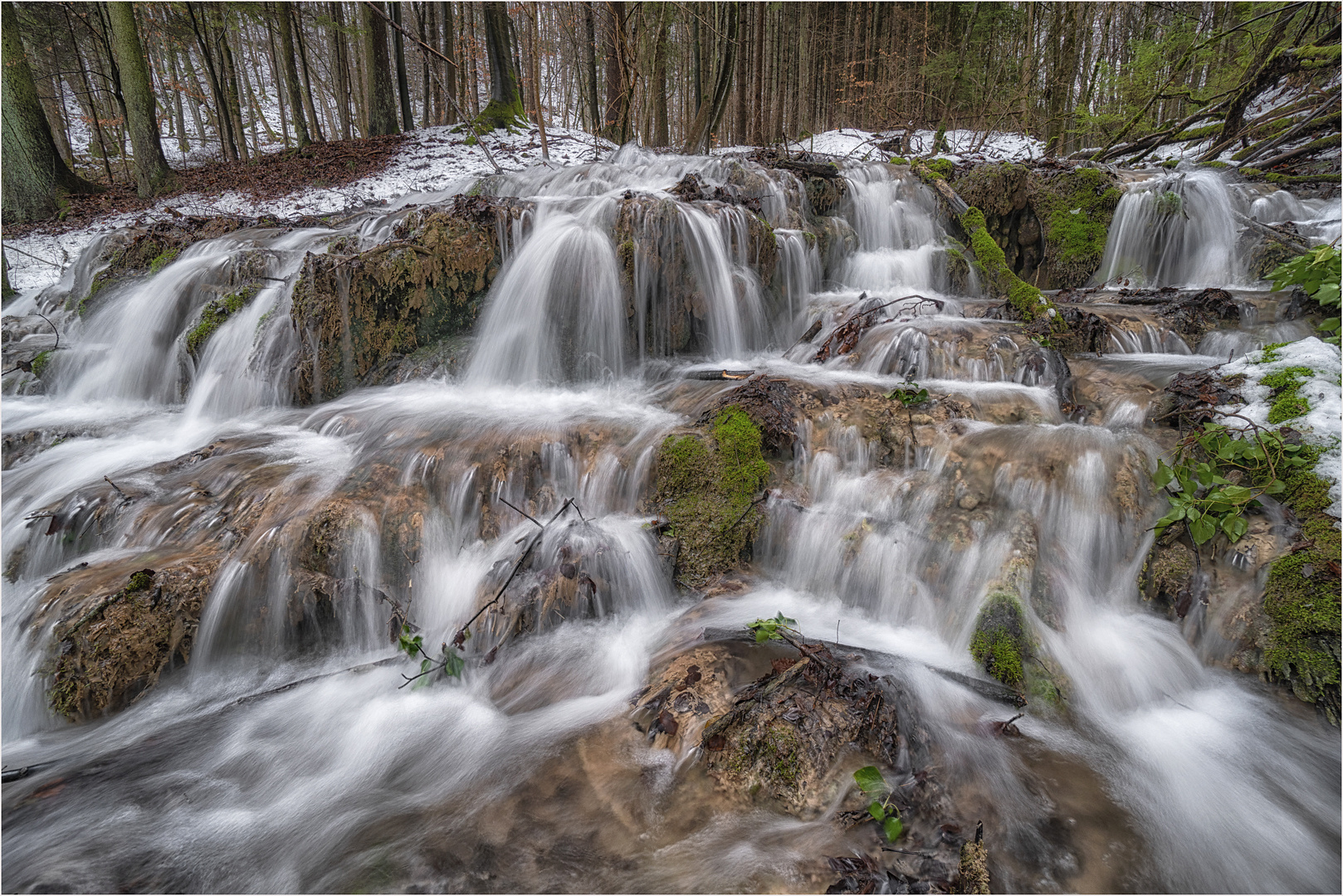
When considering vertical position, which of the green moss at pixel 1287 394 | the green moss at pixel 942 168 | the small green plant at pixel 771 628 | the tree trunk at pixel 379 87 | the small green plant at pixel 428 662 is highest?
the tree trunk at pixel 379 87

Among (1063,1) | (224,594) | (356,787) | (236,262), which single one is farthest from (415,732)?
(1063,1)

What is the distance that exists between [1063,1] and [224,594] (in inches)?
870

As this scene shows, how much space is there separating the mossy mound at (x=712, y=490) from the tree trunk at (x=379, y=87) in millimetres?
15670

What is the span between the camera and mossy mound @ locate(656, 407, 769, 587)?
4.31m

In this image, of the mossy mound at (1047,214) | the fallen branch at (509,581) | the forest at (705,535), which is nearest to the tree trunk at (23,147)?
the forest at (705,535)

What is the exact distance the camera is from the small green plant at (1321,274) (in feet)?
14.8

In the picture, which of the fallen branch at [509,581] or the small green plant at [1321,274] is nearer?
the fallen branch at [509,581]

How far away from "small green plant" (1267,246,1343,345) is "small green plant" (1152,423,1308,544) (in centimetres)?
155

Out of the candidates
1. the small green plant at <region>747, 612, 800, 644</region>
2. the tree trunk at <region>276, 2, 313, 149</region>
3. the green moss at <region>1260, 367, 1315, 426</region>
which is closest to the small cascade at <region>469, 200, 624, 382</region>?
the small green plant at <region>747, 612, 800, 644</region>

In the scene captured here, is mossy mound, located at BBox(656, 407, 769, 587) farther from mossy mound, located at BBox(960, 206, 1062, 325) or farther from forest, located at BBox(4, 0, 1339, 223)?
forest, located at BBox(4, 0, 1339, 223)

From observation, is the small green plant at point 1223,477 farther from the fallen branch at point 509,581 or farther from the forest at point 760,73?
the forest at point 760,73

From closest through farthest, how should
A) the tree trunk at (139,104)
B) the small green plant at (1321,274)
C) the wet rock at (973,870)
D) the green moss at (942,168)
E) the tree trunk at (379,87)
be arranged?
1. the wet rock at (973,870)
2. the small green plant at (1321,274)
3. the green moss at (942,168)
4. the tree trunk at (139,104)
5. the tree trunk at (379,87)

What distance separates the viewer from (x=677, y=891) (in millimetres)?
2176

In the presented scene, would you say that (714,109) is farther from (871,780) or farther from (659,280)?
(871,780)
